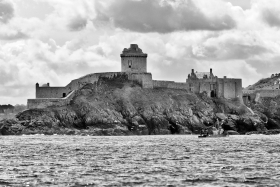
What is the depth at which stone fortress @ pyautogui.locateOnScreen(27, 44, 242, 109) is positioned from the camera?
14550 centimetres

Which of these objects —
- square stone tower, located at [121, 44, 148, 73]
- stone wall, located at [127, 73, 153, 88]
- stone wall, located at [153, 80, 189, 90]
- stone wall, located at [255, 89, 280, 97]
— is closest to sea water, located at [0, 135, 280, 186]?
stone wall, located at [127, 73, 153, 88]

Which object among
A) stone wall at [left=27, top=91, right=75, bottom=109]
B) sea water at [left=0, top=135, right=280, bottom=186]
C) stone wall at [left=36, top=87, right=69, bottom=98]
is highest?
stone wall at [left=36, top=87, right=69, bottom=98]

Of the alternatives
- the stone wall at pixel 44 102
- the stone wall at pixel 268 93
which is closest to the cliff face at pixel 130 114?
the stone wall at pixel 44 102

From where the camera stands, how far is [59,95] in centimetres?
14975

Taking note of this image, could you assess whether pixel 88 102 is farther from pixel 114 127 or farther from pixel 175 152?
pixel 175 152

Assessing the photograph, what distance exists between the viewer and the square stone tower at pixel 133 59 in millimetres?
161250

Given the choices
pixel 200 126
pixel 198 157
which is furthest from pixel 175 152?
pixel 200 126

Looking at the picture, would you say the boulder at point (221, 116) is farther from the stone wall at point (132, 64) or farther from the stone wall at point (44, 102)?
the stone wall at point (44, 102)

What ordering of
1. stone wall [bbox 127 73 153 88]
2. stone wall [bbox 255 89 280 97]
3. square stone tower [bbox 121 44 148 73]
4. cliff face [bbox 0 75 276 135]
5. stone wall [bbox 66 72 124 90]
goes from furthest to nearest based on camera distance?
stone wall [bbox 255 89 280 97] → square stone tower [bbox 121 44 148 73] → stone wall [bbox 127 73 153 88] → stone wall [bbox 66 72 124 90] → cliff face [bbox 0 75 276 135]

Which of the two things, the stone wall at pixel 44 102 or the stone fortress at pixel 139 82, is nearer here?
the stone wall at pixel 44 102

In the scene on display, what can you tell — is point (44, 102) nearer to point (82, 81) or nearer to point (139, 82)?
point (82, 81)

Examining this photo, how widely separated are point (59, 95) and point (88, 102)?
373 inches

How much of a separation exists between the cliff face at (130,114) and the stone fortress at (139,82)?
178cm

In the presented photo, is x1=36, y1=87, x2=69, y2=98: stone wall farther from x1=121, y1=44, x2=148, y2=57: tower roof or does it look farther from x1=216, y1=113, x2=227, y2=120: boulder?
x1=216, y1=113, x2=227, y2=120: boulder
